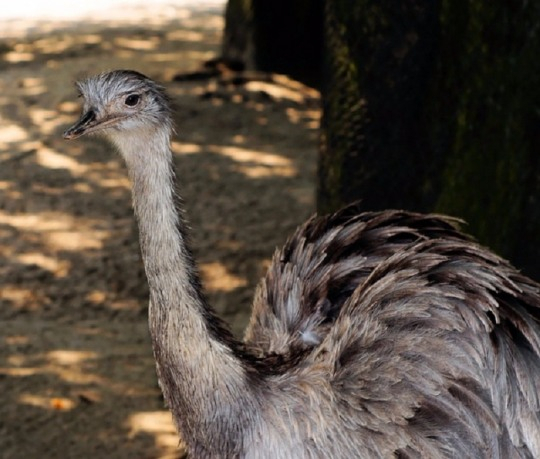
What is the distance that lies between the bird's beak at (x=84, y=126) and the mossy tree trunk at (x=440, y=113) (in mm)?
1818

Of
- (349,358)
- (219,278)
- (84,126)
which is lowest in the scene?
(219,278)

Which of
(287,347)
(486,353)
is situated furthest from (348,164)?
(486,353)

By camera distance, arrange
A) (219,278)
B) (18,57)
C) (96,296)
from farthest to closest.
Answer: (18,57) → (219,278) → (96,296)

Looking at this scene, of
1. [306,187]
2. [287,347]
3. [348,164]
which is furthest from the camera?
[306,187]

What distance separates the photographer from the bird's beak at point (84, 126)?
3.32m

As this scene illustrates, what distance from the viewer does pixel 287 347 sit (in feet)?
12.4

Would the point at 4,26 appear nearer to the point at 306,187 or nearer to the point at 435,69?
the point at 306,187

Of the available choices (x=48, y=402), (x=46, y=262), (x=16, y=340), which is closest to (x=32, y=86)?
(x=46, y=262)

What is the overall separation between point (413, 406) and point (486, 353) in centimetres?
26

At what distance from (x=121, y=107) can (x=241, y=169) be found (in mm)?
4735

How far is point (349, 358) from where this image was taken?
3.40 metres

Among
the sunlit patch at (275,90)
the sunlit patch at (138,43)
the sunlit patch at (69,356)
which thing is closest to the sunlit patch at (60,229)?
the sunlit patch at (69,356)

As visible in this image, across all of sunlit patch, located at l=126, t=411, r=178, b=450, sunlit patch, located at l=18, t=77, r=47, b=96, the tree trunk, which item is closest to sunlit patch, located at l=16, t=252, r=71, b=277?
sunlit patch, located at l=126, t=411, r=178, b=450

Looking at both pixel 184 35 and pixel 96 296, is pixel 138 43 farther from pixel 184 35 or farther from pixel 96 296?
pixel 96 296
